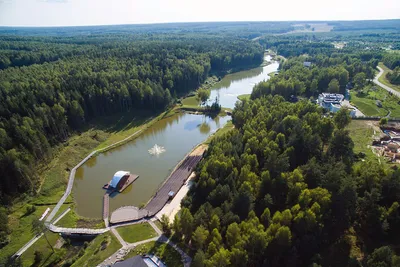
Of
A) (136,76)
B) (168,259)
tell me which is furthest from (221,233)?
(136,76)

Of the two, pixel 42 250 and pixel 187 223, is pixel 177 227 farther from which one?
pixel 42 250

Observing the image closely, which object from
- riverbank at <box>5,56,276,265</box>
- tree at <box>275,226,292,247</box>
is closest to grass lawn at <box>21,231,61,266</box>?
riverbank at <box>5,56,276,265</box>

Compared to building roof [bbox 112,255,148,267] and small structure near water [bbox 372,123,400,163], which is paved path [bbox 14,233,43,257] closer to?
building roof [bbox 112,255,148,267]

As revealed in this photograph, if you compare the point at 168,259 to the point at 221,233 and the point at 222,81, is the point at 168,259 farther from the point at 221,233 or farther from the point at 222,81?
the point at 222,81

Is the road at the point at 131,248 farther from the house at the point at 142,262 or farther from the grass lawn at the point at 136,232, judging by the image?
the house at the point at 142,262

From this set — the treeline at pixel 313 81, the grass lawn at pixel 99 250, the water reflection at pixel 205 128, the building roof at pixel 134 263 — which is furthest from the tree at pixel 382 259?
the treeline at pixel 313 81

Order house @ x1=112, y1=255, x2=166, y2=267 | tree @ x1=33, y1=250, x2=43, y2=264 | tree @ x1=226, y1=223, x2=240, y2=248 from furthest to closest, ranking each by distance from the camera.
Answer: tree @ x1=33, y1=250, x2=43, y2=264 → tree @ x1=226, y1=223, x2=240, y2=248 → house @ x1=112, y1=255, x2=166, y2=267
